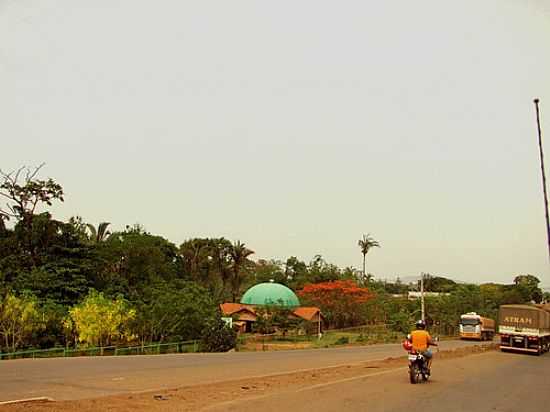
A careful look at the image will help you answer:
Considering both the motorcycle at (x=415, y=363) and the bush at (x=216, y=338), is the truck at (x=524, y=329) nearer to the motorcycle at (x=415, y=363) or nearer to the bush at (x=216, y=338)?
the bush at (x=216, y=338)

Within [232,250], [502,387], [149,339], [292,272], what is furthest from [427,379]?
[292,272]

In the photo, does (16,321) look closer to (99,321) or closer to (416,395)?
(99,321)

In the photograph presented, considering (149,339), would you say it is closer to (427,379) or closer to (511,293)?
(427,379)

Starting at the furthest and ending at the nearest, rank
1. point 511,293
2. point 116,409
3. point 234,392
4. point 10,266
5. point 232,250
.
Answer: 1. point 511,293
2. point 232,250
3. point 10,266
4. point 234,392
5. point 116,409

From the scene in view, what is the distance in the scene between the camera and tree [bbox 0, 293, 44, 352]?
30094mm

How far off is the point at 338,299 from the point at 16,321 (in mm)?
36394

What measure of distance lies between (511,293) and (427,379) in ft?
249

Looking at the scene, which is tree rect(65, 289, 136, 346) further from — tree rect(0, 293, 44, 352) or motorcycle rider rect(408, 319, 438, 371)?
motorcycle rider rect(408, 319, 438, 371)

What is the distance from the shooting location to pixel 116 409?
1059cm

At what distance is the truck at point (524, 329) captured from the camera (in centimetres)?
3153

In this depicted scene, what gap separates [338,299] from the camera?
199 ft

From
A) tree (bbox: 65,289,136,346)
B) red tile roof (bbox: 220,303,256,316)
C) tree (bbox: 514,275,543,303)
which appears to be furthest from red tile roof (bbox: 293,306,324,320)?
tree (bbox: 514,275,543,303)

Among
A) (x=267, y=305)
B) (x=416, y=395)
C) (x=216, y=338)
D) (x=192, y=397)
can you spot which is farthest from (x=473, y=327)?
(x=192, y=397)

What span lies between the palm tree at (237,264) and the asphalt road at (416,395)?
45.7m
